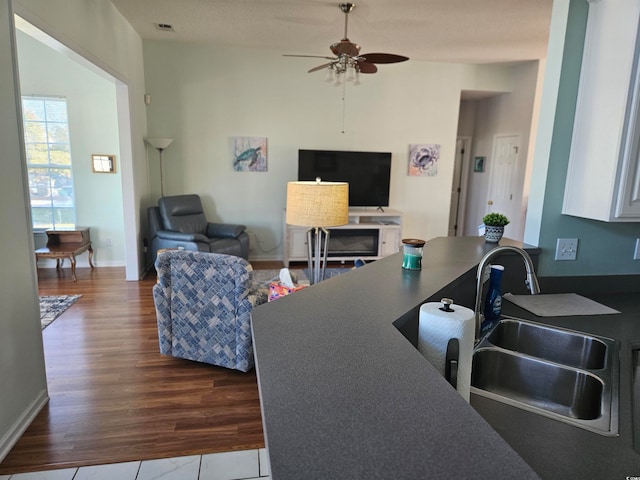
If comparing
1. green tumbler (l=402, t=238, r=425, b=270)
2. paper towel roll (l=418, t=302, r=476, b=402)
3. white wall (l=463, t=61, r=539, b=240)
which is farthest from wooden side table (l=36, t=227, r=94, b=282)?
white wall (l=463, t=61, r=539, b=240)

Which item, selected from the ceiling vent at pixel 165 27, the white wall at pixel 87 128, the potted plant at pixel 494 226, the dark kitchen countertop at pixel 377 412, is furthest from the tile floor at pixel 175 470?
the ceiling vent at pixel 165 27

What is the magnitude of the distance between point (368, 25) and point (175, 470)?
14.1 feet

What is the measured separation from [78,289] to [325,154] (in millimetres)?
3450

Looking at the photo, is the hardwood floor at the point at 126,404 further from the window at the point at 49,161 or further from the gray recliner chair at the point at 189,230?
the window at the point at 49,161

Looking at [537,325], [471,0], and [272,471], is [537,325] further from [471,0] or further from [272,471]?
[471,0]

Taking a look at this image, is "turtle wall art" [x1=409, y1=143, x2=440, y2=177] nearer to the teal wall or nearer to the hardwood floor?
the teal wall

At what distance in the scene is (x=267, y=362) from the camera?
85cm

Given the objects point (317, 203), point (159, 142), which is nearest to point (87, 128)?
point (159, 142)

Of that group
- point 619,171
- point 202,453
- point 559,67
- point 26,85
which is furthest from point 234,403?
point 26,85

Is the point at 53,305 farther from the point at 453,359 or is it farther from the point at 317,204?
the point at 453,359

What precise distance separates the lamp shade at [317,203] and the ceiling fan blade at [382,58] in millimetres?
1872

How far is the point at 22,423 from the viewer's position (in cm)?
209

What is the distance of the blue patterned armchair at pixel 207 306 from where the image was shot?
2555 mm

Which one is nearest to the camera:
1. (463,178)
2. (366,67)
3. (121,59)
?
(366,67)
